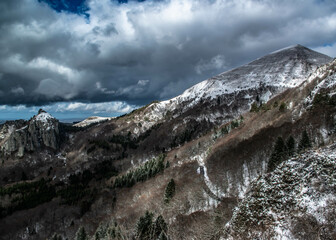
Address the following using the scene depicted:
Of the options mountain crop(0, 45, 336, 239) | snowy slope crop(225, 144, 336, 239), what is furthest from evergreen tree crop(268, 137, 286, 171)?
snowy slope crop(225, 144, 336, 239)

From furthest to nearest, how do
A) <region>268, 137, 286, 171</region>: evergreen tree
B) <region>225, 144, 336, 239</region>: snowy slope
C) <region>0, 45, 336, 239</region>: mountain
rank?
<region>268, 137, 286, 171</region>: evergreen tree < <region>0, 45, 336, 239</region>: mountain < <region>225, 144, 336, 239</region>: snowy slope

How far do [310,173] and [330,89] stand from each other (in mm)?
85093

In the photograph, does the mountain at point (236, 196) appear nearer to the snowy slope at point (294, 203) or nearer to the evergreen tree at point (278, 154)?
the snowy slope at point (294, 203)

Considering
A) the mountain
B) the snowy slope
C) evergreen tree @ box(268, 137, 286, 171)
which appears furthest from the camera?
evergreen tree @ box(268, 137, 286, 171)

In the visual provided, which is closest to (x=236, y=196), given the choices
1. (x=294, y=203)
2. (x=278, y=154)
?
(x=278, y=154)

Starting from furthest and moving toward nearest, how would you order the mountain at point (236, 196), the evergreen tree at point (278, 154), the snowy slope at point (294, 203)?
1. the evergreen tree at point (278, 154)
2. the mountain at point (236, 196)
3. the snowy slope at point (294, 203)

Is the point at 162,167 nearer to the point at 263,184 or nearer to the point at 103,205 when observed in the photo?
the point at 103,205

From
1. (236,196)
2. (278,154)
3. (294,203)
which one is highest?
(278,154)

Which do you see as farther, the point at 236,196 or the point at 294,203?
the point at 236,196

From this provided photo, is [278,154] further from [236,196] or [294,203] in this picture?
[294,203]

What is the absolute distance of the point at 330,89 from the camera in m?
94.3

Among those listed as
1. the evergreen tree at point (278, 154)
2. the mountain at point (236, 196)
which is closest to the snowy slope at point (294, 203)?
the mountain at point (236, 196)

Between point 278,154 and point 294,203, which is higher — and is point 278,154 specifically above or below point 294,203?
above

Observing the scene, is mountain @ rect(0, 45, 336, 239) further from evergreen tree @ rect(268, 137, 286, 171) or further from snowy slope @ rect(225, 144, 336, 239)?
evergreen tree @ rect(268, 137, 286, 171)
